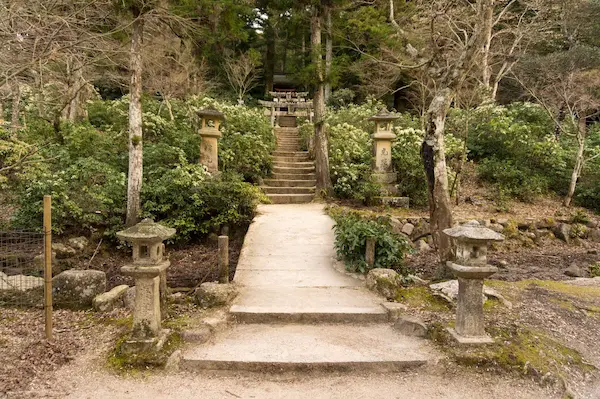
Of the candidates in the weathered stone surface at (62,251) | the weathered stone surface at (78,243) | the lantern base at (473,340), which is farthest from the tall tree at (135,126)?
the lantern base at (473,340)

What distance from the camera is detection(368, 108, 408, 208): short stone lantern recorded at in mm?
10656

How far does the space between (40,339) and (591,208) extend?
13737 mm

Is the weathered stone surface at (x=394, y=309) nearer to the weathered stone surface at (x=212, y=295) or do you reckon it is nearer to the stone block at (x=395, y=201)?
the weathered stone surface at (x=212, y=295)

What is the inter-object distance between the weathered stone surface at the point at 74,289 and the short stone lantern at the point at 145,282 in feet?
5.39

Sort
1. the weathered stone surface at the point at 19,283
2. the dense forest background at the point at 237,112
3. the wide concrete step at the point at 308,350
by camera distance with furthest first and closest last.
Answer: the dense forest background at the point at 237,112, the weathered stone surface at the point at 19,283, the wide concrete step at the point at 308,350

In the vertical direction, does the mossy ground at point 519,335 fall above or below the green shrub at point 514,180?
below

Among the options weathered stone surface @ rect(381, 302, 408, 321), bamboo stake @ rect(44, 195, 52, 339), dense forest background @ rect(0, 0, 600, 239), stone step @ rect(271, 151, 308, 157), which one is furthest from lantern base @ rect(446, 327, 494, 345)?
stone step @ rect(271, 151, 308, 157)

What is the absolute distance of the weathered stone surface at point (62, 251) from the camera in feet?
24.0

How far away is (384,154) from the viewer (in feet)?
35.7

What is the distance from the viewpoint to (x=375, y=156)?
433 inches

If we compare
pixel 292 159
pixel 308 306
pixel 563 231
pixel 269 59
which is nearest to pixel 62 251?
pixel 308 306

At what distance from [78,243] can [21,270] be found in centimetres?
131

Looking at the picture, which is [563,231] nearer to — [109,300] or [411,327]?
[411,327]

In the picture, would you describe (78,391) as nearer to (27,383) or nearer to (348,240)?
(27,383)
